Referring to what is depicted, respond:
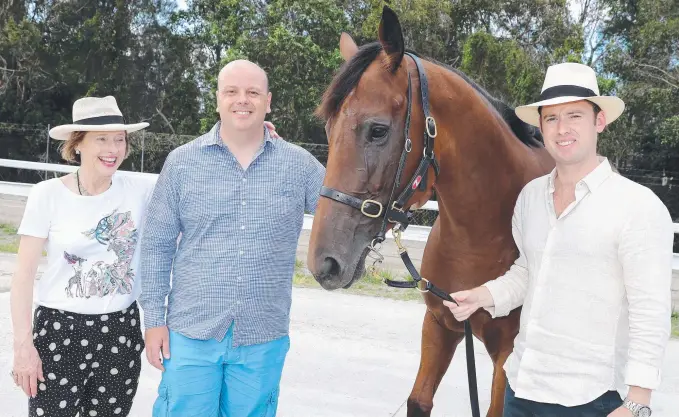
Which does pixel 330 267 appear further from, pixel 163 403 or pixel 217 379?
pixel 163 403

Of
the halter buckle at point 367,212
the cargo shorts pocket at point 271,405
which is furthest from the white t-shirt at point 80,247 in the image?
the halter buckle at point 367,212

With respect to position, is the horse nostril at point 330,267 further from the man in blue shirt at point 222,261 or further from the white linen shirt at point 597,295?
the white linen shirt at point 597,295

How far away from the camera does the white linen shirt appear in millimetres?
1502

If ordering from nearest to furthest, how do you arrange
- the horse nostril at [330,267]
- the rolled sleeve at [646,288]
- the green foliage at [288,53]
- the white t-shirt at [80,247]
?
the rolled sleeve at [646,288] → the horse nostril at [330,267] → the white t-shirt at [80,247] → the green foliage at [288,53]

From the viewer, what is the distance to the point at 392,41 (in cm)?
193

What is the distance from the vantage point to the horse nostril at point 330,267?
1796mm

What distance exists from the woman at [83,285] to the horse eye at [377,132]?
3.45ft

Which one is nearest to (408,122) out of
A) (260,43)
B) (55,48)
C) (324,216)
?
(324,216)

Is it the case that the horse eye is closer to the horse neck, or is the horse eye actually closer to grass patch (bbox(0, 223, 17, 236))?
the horse neck

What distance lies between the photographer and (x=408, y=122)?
1909 mm

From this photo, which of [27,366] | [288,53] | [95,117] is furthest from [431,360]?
[288,53]

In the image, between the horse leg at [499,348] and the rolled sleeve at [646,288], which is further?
the horse leg at [499,348]

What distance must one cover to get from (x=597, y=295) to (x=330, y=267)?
758mm

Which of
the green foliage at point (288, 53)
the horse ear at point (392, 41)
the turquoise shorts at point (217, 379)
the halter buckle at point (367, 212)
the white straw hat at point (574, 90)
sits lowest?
the turquoise shorts at point (217, 379)
